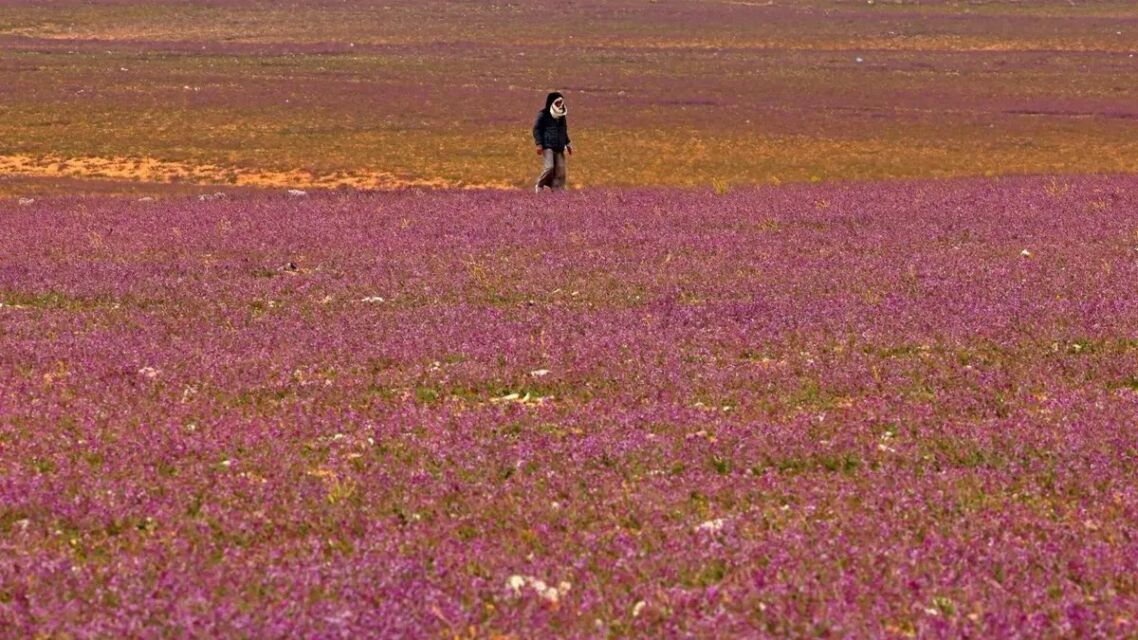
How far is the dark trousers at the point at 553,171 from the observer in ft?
115

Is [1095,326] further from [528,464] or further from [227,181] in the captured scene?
[227,181]

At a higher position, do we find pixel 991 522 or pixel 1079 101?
pixel 991 522

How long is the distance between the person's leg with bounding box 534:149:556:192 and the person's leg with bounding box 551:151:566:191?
0.27 ft

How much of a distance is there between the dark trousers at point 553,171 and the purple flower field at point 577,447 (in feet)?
46.4

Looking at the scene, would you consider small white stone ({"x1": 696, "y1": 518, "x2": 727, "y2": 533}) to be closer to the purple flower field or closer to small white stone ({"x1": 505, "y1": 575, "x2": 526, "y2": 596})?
the purple flower field

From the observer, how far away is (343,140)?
55.5m

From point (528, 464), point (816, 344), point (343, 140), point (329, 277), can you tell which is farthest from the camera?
point (343, 140)

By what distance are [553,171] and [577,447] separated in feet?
84.2

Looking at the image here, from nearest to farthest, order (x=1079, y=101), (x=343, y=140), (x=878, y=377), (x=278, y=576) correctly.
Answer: (x=278, y=576)
(x=878, y=377)
(x=343, y=140)
(x=1079, y=101)

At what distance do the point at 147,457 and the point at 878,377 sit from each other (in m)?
5.82

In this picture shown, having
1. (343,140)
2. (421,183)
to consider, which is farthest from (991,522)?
(343,140)

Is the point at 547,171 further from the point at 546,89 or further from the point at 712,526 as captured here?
the point at 546,89

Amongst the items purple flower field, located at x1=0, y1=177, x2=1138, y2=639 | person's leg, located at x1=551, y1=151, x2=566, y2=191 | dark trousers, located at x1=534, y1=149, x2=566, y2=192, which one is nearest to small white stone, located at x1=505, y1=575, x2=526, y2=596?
purple flower field, located at x1=0, y1=177, x2=1138, y2=639

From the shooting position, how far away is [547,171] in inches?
1400
